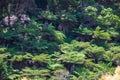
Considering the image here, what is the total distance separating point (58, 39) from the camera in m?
17.5

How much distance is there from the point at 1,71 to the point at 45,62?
2.02 metres

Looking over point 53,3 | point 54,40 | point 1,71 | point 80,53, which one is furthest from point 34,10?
point 1,71

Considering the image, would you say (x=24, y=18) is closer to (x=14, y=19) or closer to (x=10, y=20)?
(x=14, y=19)

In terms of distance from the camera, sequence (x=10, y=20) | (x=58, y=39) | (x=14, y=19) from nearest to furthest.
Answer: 1. (x=58, y=39)
2. (x=10, y=20)
3. (x=14, y=19)

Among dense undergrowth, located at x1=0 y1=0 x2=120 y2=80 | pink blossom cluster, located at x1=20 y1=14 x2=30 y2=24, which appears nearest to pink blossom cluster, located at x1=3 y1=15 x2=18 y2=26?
dense undergrowth, located at x1=0 y1=0 x2=120 y2=80

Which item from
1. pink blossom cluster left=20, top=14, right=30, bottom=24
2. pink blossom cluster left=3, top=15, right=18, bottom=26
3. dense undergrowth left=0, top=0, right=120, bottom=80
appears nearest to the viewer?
dense undergrowth left=0, top=0, right=120, bottom=80

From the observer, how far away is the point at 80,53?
1641 centimetres

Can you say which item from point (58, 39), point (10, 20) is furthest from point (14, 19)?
point (58, 39)

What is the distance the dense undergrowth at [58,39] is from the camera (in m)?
15.3

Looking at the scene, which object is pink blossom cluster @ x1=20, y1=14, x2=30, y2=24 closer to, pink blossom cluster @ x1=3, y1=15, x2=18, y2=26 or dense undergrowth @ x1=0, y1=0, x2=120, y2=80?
dense undergrowth @ x1=0, y1=0, x2=120, y2=80

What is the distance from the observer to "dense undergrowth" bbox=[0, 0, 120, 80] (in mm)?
15281

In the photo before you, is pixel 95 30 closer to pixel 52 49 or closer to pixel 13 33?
pixel 52 49

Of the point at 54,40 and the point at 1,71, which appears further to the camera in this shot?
the point at 54,40

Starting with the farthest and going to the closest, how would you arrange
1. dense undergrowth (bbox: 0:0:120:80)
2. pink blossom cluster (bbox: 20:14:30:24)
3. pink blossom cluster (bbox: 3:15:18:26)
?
pink blossom cluster (bbox: 20:14:30:24)
pink blossom cluster (bbox: 3:15:18:26)
dense undergrowth (bbox: 0:0:120:80)
